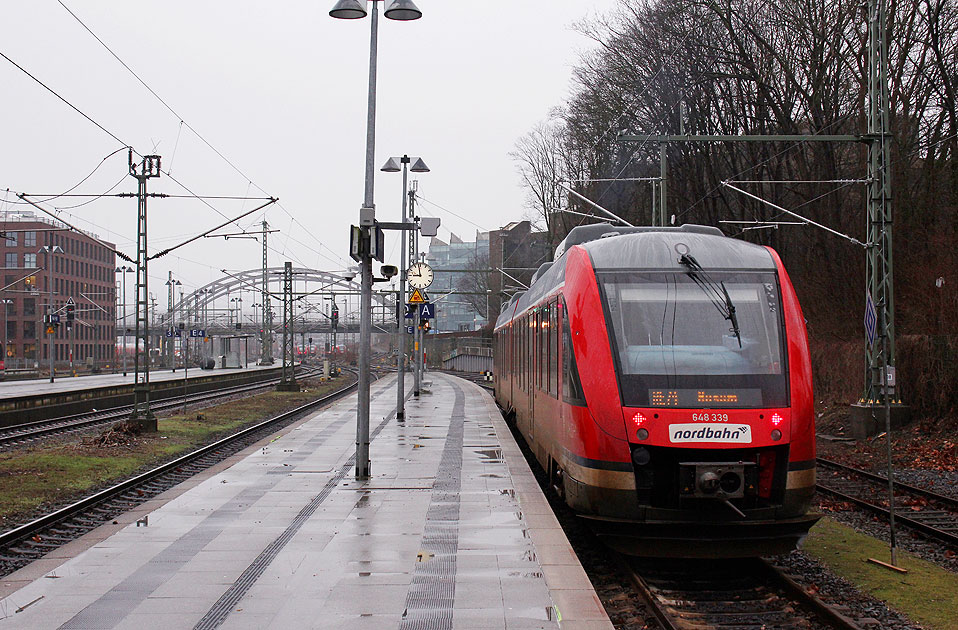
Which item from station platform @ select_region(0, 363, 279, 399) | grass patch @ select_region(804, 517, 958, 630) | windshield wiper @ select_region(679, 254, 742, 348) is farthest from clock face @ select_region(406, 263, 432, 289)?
windshield wiper @ select_region(679, 254, 742, 348)

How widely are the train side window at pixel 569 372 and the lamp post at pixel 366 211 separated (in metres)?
3.67

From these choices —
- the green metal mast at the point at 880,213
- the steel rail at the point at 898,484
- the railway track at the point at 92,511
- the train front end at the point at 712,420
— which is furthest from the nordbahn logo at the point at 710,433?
the green metal mast at the point at 880,213

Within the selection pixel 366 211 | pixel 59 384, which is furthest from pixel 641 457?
pixel 59 384

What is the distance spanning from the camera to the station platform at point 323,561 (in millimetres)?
6676

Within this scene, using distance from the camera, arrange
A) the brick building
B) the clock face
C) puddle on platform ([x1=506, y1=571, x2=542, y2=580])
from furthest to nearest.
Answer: the brick building < the clock face < puddle on platform ([x1=506, y1=571, x2=542, y2=580])

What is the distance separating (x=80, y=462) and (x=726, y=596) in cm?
1248

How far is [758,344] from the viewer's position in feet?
29.6

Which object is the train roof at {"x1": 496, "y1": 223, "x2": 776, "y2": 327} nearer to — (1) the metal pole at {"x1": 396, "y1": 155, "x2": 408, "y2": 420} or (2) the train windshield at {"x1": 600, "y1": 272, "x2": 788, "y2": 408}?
(2) the train windshield at {"x1": 600, "y1": 272, "x2": 788, "y2": 408}

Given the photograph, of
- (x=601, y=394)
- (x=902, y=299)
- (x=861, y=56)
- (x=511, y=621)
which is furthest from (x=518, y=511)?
(x=861, y=56)

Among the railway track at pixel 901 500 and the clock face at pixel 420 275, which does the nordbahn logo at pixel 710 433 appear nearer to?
the railway track at pixel 901 500

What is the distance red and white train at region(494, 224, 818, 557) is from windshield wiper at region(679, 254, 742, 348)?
0.5 inches

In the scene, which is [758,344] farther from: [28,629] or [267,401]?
[267,401]

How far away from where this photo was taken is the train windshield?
8.72 m

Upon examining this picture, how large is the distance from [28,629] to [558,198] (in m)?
53.3
